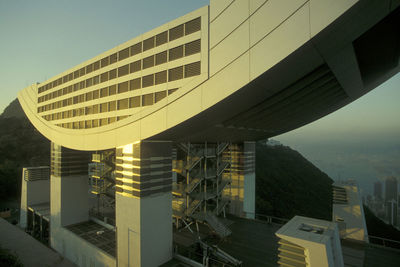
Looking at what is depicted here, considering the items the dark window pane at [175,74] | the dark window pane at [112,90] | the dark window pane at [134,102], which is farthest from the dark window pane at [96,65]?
the dark window pane at [175,74]

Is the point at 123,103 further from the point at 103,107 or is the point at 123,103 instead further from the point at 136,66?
the point at 103,107

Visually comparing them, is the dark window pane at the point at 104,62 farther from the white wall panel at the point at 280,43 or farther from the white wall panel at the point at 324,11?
the white wall panel at the point at 324,11

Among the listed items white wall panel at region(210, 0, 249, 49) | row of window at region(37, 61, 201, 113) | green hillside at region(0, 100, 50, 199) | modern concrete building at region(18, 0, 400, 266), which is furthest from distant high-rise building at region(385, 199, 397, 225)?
green hillside at region(0, 100, 50, 199)

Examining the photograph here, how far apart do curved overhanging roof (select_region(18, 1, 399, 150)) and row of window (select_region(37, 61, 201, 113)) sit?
0.41 metres

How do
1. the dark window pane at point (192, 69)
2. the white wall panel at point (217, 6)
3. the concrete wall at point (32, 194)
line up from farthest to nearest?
the concrete wall at point (32, 194), the dark window pane at point (192, 69), the white wall panel at point (217, 6)

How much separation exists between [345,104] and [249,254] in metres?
17.5

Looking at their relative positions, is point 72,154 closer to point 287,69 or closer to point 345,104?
point 287,69

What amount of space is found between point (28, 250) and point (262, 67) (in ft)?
96.9

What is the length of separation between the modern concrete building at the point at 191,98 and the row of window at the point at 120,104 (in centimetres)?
10

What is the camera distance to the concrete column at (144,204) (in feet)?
52.3

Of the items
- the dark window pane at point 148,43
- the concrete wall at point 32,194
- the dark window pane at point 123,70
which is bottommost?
the concrete wall at point 32,194

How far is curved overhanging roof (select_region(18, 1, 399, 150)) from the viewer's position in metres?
9.07

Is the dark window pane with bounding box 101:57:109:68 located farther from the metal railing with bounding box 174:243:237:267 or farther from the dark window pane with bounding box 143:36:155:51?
the metal railing with bounding box 174:243:237:267

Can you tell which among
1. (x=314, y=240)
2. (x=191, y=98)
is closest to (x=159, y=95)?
(x=191, y=98)
